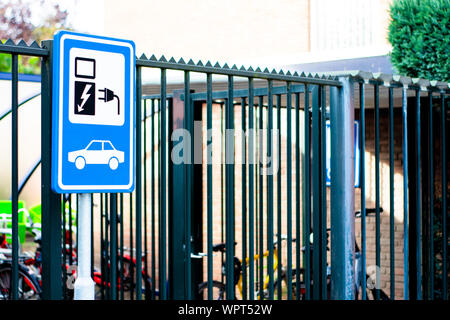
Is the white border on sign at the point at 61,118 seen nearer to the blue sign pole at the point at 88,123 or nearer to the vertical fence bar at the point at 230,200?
the blue sign pole at the point at 88,123

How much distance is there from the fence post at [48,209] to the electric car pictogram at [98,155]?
0.22m

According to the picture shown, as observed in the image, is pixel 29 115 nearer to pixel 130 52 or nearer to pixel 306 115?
pixel 306 115

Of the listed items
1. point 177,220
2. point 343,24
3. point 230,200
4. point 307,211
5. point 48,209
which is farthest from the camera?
point 343,24

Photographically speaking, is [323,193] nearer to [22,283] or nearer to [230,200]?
[230,200]

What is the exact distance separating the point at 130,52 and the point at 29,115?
6.69 metres

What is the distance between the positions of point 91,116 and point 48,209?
1.57 feet

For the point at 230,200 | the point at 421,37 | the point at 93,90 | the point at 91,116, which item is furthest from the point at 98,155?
the point at 421,37

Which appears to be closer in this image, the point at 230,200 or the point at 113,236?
the point at 113,236

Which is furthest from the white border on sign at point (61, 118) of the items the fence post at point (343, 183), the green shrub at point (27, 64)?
the green shrub at point (27, 64)

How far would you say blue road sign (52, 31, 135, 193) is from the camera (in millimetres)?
2889

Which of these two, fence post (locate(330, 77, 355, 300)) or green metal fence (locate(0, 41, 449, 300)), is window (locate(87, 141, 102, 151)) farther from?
fence post (locate(330, 77, 355, 300))

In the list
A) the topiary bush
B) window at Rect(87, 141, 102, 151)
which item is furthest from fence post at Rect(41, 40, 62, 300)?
the topiary bush

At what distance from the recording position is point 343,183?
14.4 ft
